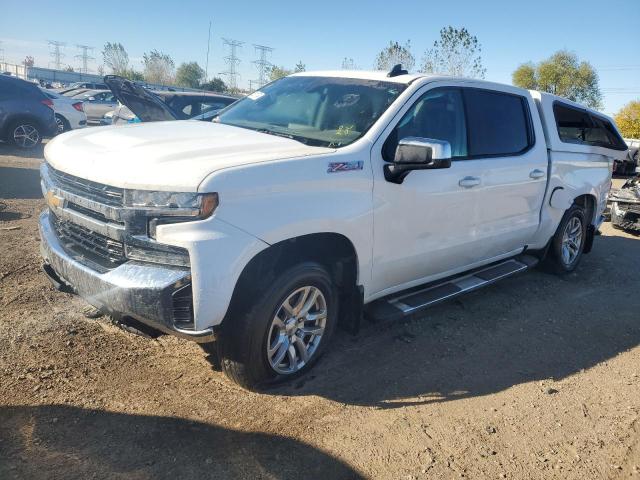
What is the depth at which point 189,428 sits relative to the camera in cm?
285

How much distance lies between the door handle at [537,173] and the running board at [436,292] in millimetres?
880

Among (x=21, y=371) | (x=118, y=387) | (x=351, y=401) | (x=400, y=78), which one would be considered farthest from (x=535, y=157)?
(x=21, y=371)

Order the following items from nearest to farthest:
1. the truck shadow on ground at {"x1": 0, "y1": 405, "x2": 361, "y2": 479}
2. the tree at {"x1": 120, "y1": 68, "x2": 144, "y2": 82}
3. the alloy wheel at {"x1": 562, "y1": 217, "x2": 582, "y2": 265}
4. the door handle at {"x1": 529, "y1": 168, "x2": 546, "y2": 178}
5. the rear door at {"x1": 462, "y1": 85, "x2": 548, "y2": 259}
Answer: the truck shadow on ground at {"x1": 0, "y1": 405, "x2": 361, "y2": 479} < the rear door at {"x1": 462, "y1": 85, "x2": 548, "y2": 259} < the door handle at {"x1": 529, "y1": 168, "x2": 546, "y2": 178} < the alloy wheel at {"x1": 562, "y1": 217, "x2": 582, "y2": 265} < the tree at {"x1": 120, "y1": 68, "x2": 144, "y2": 82}

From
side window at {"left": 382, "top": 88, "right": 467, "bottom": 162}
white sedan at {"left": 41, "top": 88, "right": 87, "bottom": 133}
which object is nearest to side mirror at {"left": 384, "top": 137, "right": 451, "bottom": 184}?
side window at {"left": 382, "top": 88, "right": 467, "bottom": 162}

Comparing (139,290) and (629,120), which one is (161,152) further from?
(629,120)

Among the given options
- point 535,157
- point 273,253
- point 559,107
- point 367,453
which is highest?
point 559,107

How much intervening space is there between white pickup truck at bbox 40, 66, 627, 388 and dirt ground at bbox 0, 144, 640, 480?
37cm

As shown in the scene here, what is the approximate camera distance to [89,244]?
302 cm

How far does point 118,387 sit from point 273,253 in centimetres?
125

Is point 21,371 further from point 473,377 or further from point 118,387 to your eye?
point 473,377

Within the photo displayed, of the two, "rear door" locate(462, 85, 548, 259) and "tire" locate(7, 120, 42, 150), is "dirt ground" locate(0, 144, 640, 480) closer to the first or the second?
"rear door" locate(462, 85, 548, 259)

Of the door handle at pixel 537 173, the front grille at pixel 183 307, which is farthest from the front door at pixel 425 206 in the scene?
the front grille at pixel 183 307

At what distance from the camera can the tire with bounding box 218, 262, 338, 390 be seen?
2.96 meters

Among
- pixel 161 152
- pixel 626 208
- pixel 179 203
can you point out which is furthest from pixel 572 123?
pixel 179 203
